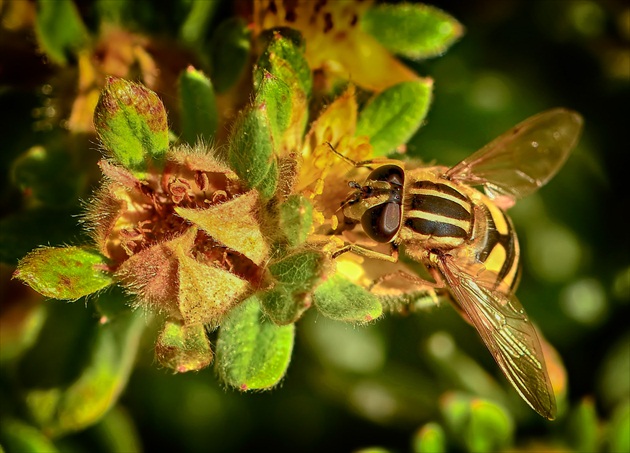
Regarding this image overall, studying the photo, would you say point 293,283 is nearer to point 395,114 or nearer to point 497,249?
point 395,114

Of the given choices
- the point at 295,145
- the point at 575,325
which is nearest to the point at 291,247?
the point at 295,145

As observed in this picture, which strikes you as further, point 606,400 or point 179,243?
point 606,400

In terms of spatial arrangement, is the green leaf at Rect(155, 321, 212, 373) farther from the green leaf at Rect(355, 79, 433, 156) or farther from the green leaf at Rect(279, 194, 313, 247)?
the green leaf at Rect(355, 79, 433, 156)

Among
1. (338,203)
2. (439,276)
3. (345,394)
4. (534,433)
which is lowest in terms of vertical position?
(345,394)

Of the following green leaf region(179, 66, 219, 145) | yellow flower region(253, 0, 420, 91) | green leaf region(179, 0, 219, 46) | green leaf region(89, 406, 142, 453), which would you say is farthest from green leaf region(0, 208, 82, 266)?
green leaf region(89, 406, 142, 453)

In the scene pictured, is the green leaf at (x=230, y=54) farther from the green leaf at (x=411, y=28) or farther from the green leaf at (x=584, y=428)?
the green leaf at (x=584, y=428)

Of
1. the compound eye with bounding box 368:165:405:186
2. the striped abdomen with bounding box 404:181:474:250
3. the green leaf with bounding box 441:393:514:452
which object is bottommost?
the green leaf with bounding box 441:393:514:452

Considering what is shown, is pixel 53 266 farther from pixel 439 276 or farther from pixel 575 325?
pixel 575 325
